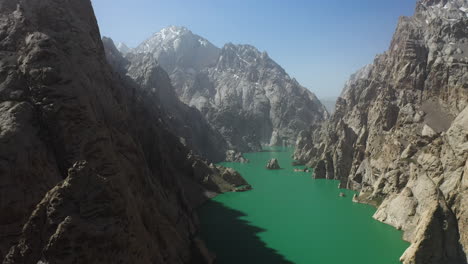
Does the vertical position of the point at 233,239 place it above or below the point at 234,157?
below

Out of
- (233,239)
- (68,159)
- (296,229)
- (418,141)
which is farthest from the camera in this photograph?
(418,141)

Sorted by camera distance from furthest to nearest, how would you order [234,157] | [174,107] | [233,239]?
[174,107] → [234,157] → [233,239]

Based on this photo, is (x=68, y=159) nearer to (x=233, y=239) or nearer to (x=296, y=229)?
(x=233, y=239)

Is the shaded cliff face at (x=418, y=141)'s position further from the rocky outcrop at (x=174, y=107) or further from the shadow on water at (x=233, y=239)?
the rocky outcrop at (x=174, y=107)

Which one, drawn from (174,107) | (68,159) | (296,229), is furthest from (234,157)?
(68,159)

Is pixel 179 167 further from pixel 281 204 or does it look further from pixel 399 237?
pixel 399 237

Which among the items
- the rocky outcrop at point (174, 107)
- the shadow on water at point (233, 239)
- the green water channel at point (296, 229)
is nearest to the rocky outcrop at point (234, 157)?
the rocky outcrop at point (174, 107)

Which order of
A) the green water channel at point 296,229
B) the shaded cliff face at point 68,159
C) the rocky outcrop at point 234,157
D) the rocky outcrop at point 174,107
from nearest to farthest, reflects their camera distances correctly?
the shaded cliff face at point 68,159
the green water channel at point 296,229
the rocky outcrop at point 174,107
the rocky outcrop at point 234,157
